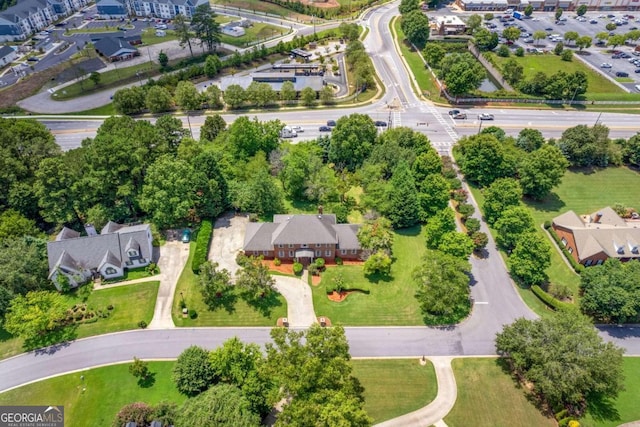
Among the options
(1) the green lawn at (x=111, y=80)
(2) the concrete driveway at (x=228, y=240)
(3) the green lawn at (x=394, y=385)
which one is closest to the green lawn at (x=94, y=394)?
(2) the concrete driveway at (x=228, y=240)

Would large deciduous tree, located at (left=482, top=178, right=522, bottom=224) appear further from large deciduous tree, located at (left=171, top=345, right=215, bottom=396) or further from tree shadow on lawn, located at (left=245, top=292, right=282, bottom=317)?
large deciduous tree, located at (left=171, top=345, right=215, bottom=396)

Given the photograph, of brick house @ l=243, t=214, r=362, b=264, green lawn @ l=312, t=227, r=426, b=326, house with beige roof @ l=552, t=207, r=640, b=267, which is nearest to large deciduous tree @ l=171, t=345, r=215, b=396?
green lawn @ l=312, t=227, r=426, b=326

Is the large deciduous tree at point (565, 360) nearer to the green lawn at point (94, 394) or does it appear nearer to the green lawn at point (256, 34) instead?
the green lawn at point (94, 394)

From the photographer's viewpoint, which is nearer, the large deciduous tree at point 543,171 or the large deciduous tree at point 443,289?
the large deciduous tree at point 443,289

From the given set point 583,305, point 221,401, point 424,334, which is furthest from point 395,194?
point 221,401

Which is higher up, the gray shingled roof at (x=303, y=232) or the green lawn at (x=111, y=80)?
the green lawn at (x=111, y=80)

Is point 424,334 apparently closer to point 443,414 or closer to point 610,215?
point 443,414

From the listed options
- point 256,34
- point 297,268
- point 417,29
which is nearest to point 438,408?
point 297,268

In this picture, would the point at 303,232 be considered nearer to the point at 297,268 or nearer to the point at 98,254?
the point at 297,268
